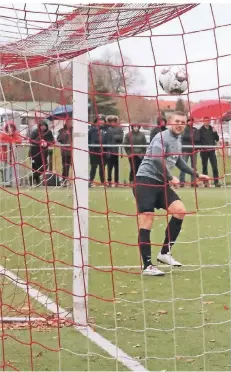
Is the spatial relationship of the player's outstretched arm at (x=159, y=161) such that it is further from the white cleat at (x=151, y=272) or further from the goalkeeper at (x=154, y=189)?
the white cleat at (x=151, y=272)

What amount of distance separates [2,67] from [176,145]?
2253mm

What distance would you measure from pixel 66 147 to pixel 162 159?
182cm

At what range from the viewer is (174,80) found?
23.0 feet

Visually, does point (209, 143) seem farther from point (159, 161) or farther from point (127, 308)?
point (127, 308)

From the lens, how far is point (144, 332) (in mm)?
6242

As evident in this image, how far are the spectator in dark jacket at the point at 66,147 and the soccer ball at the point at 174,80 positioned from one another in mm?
896

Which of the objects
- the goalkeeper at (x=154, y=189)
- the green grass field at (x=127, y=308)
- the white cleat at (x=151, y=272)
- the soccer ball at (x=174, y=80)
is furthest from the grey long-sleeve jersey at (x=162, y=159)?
the soccer ball at (x=174, y=80)

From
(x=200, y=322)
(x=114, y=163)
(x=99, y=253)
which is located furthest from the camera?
(x=114, y=163)

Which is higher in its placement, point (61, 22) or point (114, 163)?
point (61, 22)

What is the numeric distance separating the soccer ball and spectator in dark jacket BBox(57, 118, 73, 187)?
896mm

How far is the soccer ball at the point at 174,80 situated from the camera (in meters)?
6.96

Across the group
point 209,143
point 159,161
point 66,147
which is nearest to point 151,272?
point 159,161

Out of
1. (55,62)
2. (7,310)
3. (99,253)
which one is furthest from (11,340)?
(99,253)

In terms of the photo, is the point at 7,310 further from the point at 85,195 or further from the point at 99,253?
the point at 99,253
